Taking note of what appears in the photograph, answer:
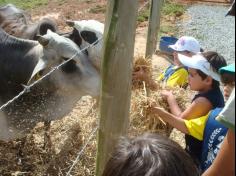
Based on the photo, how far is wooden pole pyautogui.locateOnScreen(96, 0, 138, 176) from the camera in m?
2.12

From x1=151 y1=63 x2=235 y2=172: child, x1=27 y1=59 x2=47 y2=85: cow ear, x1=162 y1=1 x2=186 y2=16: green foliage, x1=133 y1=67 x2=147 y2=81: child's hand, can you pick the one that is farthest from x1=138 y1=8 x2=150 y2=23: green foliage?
x1=151 y1=63 x2=235 y2=172: child

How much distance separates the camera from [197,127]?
2.80 metres

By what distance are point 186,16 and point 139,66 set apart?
9.39 metres

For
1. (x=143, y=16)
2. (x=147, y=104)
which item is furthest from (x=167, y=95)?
(x=143, y=16)

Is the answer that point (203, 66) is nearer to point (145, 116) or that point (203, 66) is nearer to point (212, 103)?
point (212, 103)

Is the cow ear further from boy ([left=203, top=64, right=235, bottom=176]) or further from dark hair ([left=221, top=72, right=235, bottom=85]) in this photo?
dark hair ([left=221, top=72, right=235, bottom=85])

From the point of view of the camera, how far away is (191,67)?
2945 millimetres

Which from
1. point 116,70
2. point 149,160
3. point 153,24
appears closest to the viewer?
point 149,160

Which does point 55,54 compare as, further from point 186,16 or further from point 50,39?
point 186,16

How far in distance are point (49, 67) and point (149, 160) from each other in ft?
8.15

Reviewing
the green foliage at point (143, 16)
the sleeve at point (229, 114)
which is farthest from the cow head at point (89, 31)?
the green foliage at point (143, 16)

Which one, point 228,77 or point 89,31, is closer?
point 228,77

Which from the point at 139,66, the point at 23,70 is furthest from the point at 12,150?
the point at 139,66

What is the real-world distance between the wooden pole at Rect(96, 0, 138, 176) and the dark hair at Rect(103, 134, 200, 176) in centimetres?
58
